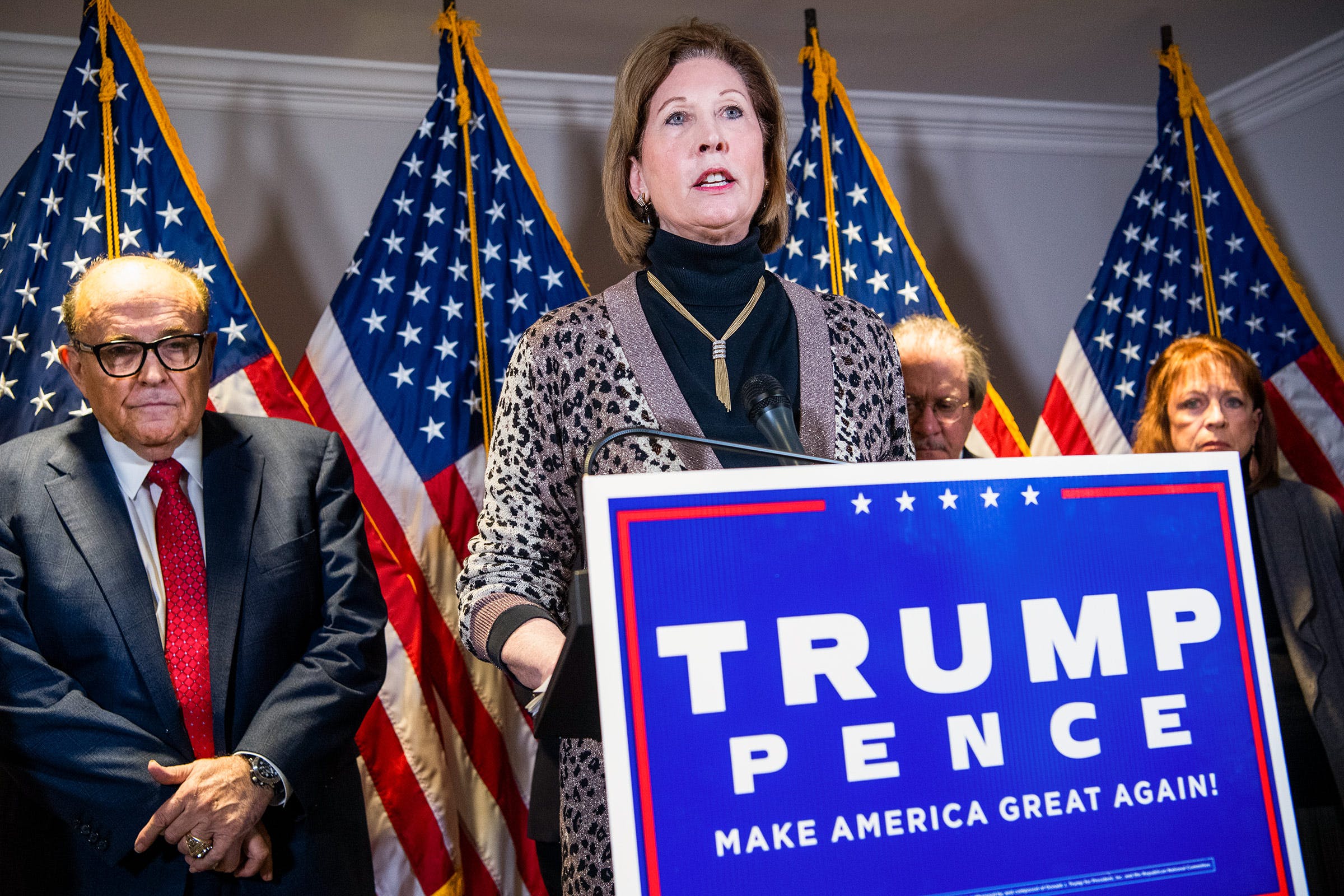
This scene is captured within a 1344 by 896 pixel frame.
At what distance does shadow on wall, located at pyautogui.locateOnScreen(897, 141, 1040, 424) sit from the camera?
4.17 m

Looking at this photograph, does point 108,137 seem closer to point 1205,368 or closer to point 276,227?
point 276,227

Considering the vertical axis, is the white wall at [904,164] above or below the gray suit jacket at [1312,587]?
above

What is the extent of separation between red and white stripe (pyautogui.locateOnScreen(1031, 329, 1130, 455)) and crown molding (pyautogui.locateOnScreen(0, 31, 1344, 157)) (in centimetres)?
127

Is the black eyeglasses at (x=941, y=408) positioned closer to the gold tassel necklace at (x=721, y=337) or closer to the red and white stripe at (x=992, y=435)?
the red and white stripe at (x=992, y=435)

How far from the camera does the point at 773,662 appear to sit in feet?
2.21

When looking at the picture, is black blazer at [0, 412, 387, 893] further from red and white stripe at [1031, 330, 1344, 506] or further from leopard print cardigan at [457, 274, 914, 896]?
red and white stripe at [1031, 330, 1344, 506]

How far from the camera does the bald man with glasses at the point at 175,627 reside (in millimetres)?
1636

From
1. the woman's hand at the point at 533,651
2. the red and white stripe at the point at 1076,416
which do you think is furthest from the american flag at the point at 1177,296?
the woman's hand at the point at 533,651

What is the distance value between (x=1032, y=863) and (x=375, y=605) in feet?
4.85

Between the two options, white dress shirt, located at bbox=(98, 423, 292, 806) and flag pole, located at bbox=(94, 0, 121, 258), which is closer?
white dress shirt, located at bbox=(98, 423, 292, 806)

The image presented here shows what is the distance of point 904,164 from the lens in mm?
4191

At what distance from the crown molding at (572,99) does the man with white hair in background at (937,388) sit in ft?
5.17

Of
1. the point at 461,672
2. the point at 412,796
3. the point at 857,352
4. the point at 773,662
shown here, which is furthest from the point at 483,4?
the point at 773,662

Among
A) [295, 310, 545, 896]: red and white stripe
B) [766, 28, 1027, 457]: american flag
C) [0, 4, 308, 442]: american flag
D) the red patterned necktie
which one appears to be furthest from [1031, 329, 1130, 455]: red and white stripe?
the red patterned necktie
